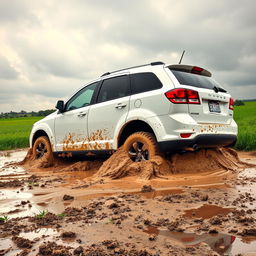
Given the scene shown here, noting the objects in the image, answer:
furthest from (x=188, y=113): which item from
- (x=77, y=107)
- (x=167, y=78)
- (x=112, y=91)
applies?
(x=77, y=107)

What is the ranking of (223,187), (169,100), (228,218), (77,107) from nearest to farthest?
1. (228,218)
2. (223,187)
3. (169,100)
4. (77,107)

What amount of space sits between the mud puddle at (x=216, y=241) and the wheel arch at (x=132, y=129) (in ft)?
10.1

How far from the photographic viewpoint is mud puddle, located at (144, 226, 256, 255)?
2068 millimetres

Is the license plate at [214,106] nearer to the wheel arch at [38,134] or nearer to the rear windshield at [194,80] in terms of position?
the rear windshield at [194,80]

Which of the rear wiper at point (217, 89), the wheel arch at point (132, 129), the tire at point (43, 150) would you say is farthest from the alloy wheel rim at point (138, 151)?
the tire at point (43, 150)

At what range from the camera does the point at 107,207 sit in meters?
3.29

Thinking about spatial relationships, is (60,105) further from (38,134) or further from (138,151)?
(138,151)

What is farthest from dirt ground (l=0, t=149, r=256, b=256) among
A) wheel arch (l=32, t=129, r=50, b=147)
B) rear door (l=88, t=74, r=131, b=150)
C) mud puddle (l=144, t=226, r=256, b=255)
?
wheel arch (l=32, t=129, r=50, b=147)

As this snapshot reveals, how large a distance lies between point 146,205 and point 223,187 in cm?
137

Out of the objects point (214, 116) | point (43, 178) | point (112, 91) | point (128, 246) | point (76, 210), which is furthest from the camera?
point (112, 91)

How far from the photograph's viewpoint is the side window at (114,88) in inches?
236

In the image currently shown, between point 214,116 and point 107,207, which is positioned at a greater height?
point 214,116

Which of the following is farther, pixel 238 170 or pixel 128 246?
pixel 238 170

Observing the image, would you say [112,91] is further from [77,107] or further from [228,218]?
[228,218]
